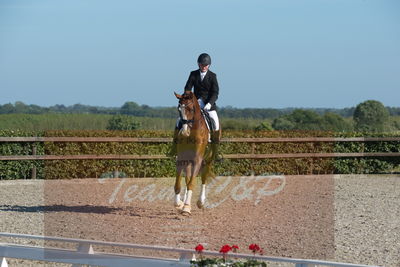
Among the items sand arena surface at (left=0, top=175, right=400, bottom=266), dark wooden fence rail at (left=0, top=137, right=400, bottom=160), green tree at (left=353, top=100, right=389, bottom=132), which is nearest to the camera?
sand arena surface at (left=0, top=175, right=400, bottom=266)

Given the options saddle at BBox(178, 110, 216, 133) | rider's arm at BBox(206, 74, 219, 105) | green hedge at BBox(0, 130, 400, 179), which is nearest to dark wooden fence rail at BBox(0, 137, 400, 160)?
green hedge at BBox(0, 130, 400, 179)

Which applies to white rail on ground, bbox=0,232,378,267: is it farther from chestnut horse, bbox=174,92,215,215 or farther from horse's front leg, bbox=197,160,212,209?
horse's front leg, bbox=197,160,212,209

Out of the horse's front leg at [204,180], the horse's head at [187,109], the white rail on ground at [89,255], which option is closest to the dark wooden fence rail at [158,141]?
the horse's front leg at [204,180]

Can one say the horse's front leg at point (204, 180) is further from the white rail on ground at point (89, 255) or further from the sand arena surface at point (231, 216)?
the white rail on ground at point (89, 255)

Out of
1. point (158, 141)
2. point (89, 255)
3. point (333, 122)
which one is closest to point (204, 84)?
point (89, 255)

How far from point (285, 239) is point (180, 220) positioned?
2.31 metres

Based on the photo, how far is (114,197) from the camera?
52.5ft

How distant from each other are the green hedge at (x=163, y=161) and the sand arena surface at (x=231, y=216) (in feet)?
3.41

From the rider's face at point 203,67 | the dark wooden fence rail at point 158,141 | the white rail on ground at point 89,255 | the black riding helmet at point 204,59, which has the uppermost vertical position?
the black riding helmet at point 204,59

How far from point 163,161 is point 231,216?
9.18 meters

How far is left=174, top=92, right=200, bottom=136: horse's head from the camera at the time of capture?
1170cm

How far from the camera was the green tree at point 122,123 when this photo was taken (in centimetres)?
2717

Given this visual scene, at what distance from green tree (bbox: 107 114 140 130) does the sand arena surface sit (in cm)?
717

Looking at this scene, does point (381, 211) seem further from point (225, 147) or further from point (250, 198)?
point (225, 147)
